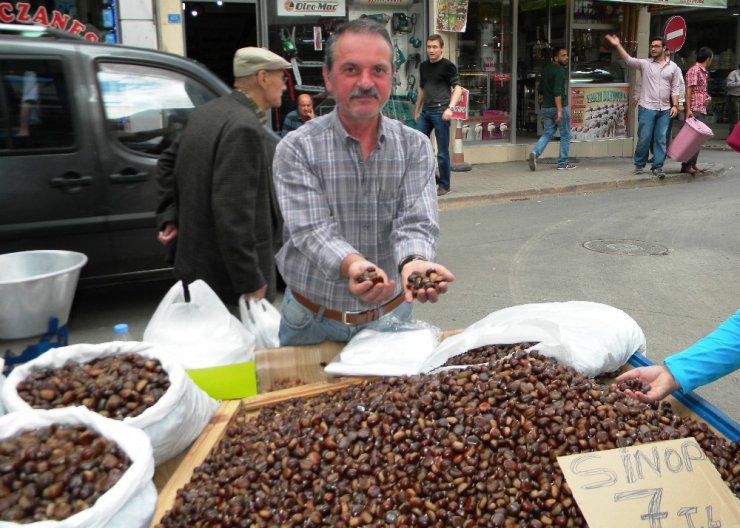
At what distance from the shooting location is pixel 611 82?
590 inches

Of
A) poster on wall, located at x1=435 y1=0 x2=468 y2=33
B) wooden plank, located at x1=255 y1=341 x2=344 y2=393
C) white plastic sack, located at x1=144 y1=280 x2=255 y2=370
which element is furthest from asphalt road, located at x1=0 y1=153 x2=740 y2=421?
poster on wall, located at x1=435 y1=0 x2=468 y2=33

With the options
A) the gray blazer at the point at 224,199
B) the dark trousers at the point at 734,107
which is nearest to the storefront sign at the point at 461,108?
the gray blazer at the point at 224,199

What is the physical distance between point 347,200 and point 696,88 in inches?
481

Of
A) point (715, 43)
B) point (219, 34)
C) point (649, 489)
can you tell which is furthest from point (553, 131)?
point (715, 43)

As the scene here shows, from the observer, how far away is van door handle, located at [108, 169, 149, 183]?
16.7ft

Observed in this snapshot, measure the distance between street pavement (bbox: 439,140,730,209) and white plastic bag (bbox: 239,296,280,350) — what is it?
7.17 meters

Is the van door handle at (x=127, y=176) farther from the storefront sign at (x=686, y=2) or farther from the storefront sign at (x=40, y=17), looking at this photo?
the storefront sign at (x=686, y=2)

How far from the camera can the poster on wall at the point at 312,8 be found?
11320 mm

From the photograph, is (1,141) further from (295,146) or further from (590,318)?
(590,318)

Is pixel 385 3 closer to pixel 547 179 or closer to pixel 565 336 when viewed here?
pixel 547 179

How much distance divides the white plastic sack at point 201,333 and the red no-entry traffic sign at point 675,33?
43.1 ft

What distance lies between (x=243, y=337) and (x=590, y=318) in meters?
1.35

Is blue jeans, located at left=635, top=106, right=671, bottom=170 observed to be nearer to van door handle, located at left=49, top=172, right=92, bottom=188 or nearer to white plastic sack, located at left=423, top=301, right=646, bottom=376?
van door handle, located at left=49, top=172, right=92, bottom=188

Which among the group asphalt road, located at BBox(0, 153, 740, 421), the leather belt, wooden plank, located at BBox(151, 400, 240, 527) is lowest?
asphalt road, located at BBox(0, 153, 740, 421)
